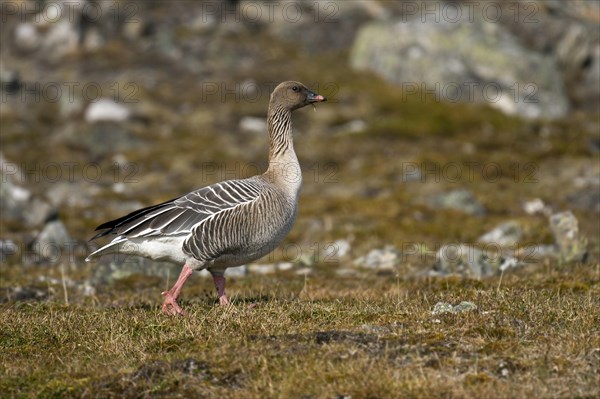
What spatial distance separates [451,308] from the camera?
12953 millimetres

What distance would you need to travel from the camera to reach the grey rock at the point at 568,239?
2400 centimetres

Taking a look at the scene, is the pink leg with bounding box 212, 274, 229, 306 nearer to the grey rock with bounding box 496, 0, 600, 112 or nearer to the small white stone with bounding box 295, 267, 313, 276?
the small white stone with bounding box 295, 267, 313, 276

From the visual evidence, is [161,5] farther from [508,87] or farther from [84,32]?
[508,87]

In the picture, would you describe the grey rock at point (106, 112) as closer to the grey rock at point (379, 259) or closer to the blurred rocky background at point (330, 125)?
the blurred rocky background at point (330, 125)

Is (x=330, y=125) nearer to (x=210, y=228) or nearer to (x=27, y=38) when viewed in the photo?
(x=27, y=38)

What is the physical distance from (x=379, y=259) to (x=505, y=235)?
6.78 metres

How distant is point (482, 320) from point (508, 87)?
59.9 m

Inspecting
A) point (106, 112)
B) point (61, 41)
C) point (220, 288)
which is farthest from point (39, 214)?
point (61, 41)

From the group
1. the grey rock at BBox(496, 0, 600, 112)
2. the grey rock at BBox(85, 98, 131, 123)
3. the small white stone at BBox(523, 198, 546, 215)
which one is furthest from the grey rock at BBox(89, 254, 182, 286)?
the grey rock at BBox(496, 0, 600, 112)

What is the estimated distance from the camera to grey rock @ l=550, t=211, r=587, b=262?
24.0 meters

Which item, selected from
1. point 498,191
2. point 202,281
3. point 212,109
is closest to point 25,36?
point 212,109

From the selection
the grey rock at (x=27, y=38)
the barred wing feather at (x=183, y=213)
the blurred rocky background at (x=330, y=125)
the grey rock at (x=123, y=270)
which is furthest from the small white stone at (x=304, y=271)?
the grey rock at (x=27, y=38)

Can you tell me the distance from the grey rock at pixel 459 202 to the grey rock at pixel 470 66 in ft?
98.2

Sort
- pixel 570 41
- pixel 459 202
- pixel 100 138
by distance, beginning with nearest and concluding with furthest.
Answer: pixel 459 202
pixel 100 138
pixel 570 41
